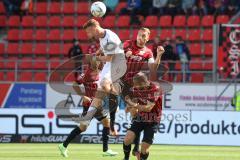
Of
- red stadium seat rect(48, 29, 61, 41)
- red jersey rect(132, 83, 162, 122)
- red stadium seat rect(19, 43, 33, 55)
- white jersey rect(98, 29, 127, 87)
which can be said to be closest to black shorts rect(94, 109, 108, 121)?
white jersey rect(98, 29, 127, 87)

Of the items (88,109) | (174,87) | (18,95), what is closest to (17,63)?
(18,95)

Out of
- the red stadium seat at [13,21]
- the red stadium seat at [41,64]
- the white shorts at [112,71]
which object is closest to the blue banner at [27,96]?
the red stadium seat at [41,64]

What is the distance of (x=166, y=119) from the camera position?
72.6 ft

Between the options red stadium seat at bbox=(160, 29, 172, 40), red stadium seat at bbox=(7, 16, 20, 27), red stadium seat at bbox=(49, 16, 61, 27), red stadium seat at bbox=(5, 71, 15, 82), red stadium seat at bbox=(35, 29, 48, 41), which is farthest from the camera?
red stadium seat at bbox=(7, 16, 20, 27)

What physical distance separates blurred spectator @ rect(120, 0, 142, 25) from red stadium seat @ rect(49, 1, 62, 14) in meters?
2.91

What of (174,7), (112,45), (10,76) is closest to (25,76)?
(10,76)

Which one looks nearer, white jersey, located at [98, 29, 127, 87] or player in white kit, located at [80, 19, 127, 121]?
player in white kit, located at [80, 19, 127, 121]

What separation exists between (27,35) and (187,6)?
6728mm

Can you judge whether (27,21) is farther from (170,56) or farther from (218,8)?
(218,8)

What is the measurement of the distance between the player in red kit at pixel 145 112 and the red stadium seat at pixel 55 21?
706 inches

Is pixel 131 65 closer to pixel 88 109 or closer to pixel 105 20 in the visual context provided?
pixel 88 109

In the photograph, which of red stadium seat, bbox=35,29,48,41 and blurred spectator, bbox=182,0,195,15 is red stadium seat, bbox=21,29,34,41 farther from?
blurred spectator, bbox=182,0,195,15

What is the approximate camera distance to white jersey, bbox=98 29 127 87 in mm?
16234

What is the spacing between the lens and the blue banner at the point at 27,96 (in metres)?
28.1
